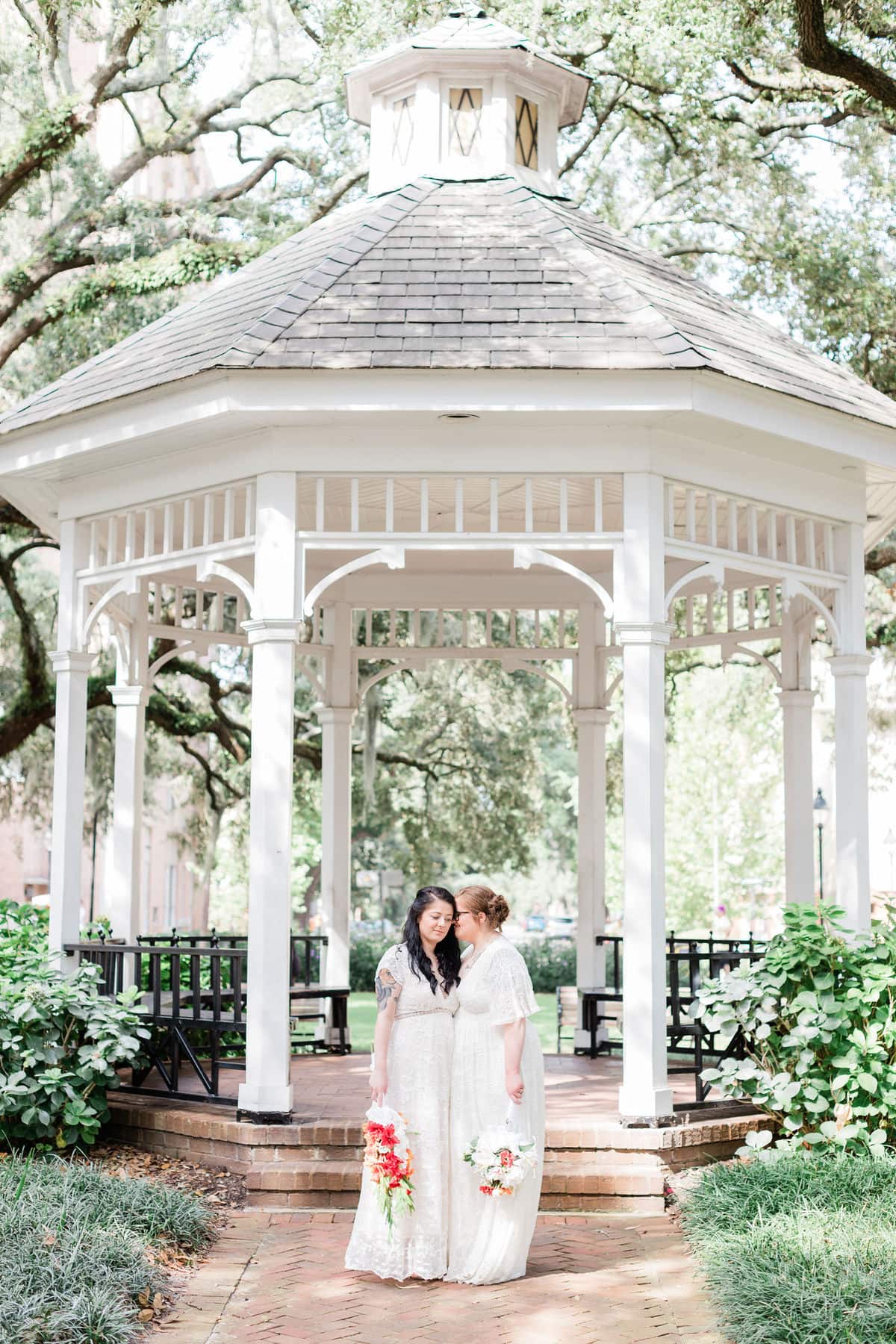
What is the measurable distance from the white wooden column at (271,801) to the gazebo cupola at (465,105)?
374 centimetres

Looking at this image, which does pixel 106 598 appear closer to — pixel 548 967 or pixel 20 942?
pixel 20 942

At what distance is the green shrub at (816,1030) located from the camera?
25.5 feet

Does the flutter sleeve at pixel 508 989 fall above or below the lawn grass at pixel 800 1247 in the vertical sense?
above

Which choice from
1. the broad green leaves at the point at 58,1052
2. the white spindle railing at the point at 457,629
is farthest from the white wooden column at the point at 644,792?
the white spindle railing at the point at 457,629

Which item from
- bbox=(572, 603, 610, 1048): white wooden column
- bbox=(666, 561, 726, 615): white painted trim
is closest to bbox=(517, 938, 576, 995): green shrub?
bbox=(572, 603, 610, 1048): white wooden column

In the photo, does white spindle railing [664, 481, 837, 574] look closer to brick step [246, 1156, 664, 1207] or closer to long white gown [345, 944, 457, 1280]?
long white gown [345, 944, 457, 1280]

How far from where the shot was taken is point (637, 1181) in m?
7.67

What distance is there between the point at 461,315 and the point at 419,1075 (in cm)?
440

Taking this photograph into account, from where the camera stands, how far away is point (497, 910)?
643cm

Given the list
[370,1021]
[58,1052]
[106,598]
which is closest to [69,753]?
[106,598]

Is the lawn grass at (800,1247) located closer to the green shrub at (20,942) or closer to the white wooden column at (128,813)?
the green shrub at (20,942)

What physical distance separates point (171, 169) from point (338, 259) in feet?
134

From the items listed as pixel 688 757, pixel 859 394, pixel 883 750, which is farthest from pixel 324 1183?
pixel 688 757

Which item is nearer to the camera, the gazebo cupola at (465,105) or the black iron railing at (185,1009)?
the black iron railing at (185,1009)
